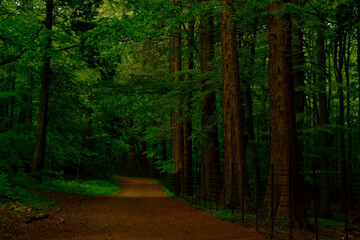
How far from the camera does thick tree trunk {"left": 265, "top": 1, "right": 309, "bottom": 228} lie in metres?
8.24

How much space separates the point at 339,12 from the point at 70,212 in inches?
375

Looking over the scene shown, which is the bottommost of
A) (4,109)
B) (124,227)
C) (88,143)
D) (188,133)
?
(124,227)

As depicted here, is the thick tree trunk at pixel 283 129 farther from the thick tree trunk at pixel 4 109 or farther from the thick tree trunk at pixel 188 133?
the thick tree trunk at pixel 4 109

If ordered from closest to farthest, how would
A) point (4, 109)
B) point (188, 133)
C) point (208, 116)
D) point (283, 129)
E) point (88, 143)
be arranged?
point (283, 129), point (208, 116), point (188, 133), point (88, 143), point (4, 109)

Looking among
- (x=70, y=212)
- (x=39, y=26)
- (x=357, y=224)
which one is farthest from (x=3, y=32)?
(x=357, y=224)

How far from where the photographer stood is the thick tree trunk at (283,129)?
824 centimetres

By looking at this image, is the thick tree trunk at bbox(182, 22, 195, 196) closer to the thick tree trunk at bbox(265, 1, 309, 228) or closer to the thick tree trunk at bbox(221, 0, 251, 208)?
the thick tree trunk at bbox(221, 0, 251, 208)

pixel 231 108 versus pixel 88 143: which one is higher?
pixel 231 108

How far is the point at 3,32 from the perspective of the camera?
444 inches

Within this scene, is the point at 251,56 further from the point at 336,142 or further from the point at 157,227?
the point at 336,142

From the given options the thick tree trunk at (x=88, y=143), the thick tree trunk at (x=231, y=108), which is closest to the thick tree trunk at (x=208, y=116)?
the thick tree trunk at (x=231, y=108)

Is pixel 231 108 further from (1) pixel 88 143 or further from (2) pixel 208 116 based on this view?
(1) pixel 88 143

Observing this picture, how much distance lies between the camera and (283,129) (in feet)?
27.7

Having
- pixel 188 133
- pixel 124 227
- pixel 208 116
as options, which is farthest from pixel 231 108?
pixel 188 133
